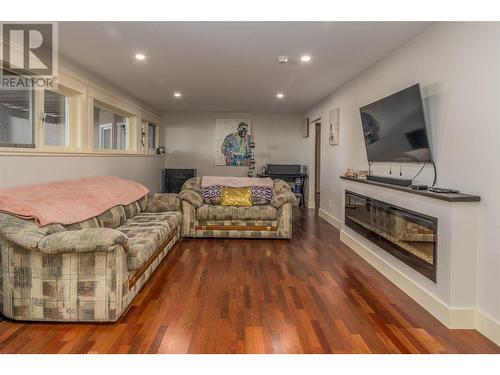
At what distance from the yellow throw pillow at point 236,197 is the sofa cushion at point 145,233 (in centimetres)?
84

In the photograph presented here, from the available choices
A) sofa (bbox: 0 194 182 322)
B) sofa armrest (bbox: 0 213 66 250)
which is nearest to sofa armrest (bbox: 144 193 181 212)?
sofa armrest (bbox: 0 213 66 250)

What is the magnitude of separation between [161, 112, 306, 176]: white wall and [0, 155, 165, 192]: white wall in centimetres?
185

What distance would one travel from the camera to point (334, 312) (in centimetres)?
242

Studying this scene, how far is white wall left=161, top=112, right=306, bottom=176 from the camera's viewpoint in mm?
8430

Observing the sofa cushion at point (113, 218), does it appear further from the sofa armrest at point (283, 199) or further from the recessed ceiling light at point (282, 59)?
the recessed ceiling light at point (282, 59)

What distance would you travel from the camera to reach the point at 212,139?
8.49 meters

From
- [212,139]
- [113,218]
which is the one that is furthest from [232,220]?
[212,139]

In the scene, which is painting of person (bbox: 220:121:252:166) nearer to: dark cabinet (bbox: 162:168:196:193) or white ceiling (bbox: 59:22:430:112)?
dark cabinet (bbox: 162:168:196:193)

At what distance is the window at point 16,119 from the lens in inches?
115

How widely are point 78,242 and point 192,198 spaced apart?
252cm

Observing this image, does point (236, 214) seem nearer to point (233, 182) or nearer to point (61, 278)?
point (233, 182)
